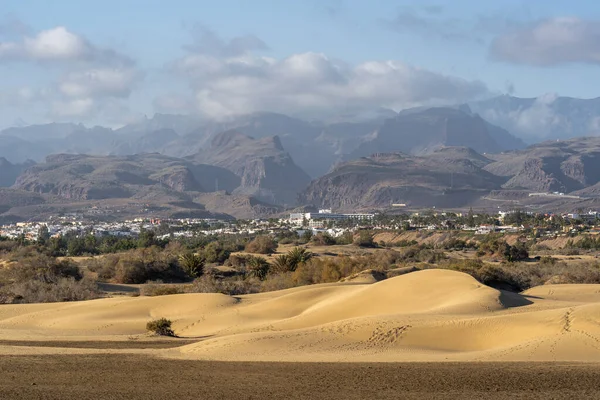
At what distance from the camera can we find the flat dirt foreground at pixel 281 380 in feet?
70.5

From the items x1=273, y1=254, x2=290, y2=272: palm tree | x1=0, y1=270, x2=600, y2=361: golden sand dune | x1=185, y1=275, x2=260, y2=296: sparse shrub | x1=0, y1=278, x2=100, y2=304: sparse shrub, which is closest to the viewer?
x1=0, y1=270, x2=600, y2=361: golden sand dune

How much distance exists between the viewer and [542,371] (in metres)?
24.5

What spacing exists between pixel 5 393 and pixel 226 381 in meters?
5.30

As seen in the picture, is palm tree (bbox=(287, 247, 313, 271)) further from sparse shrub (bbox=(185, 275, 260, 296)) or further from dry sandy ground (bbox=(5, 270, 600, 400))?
dry sandy ground (bbox=(5, 270, 600, 400))

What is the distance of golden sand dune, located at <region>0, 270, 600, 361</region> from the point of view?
28312 millimetres

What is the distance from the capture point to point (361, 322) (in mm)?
31891

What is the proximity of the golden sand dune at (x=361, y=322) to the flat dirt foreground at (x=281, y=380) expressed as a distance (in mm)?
1845

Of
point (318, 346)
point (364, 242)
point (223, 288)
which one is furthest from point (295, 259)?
point (364, 242)

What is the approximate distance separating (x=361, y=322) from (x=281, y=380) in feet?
29.1

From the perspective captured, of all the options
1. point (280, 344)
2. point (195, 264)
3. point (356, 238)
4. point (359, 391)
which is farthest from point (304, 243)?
point (359, 391)

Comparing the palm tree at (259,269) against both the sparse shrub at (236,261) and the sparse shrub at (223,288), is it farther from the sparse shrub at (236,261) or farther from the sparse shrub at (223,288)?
the sparse shrub at (223,288)

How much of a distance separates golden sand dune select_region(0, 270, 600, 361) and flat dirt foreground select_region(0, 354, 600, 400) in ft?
6.05

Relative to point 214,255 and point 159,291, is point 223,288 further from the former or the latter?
point 214,255

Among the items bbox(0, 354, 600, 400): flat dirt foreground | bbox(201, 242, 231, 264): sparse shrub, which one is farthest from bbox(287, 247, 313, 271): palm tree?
bbox(0, 354, 600, 400): flat dirt foreground
